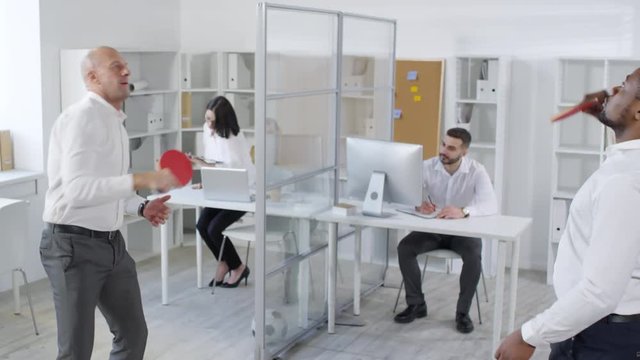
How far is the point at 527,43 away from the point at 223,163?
264cm

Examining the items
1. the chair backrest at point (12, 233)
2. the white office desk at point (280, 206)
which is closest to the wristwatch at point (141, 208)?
the white office desk at point (280, 206)

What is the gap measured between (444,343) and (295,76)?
1.86 m

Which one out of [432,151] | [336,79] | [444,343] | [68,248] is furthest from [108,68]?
[432,151]

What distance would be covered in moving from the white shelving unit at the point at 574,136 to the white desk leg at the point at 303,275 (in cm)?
226

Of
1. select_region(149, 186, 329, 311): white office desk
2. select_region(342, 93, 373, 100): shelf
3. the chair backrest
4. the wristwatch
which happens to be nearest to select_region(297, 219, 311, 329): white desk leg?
select_region(149, 186, 329, 311): white office desk

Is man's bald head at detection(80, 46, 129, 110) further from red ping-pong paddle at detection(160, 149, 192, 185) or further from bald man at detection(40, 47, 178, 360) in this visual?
red ping-pong paddle at detection(160, 149, 192, 185)

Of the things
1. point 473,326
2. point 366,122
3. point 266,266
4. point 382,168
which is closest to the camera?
point 266,266

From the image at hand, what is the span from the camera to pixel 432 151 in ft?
22.6

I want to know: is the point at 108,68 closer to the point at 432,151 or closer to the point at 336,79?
the point at 336,79

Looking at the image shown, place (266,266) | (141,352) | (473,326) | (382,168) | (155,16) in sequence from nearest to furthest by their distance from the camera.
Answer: (141,352) < (266,266) < (382,168) < (473,326) < (155,16)

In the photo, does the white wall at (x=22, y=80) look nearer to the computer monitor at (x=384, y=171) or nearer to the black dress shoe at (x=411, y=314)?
the computer monitor at (x=384, y=171)

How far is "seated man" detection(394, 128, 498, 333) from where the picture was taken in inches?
207

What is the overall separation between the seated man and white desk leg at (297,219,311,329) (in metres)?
0.69

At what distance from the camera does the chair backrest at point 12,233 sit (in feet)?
16.4
